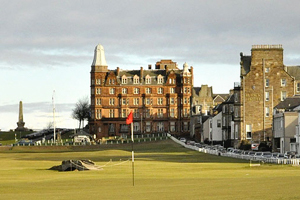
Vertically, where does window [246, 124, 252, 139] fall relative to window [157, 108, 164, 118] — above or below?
below

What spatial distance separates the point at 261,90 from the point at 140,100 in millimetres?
71184

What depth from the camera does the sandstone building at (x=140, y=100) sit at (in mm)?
191000

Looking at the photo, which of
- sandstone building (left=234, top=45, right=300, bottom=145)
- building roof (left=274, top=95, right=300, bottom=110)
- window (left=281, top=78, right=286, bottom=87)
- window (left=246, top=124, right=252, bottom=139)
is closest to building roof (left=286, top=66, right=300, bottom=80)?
sandstone building (left=234, top=45, right=300, bottom=145)

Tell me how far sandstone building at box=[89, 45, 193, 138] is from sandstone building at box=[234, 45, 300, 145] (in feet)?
213

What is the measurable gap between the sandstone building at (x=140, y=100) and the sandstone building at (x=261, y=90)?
64848 mm

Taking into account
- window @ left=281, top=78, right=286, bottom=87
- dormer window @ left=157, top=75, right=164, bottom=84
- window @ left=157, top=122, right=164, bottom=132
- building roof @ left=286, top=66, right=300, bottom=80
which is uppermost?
dormer window @ left=157, top=75, right=164, bottom=84

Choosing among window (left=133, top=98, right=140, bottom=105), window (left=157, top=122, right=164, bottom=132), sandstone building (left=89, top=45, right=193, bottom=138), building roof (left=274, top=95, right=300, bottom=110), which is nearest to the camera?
building roof (left=274, top=95, right=300, bottom=110)

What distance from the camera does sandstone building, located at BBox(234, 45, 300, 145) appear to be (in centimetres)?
12450

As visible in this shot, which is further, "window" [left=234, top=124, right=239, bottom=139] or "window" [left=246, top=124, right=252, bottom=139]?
"window" [left=234, top=124, right=239, bottom=139]

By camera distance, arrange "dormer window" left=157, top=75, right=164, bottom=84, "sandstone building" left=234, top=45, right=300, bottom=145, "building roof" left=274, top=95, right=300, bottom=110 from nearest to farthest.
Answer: "building roof" left=274, top=95, right=300, bottom=110, "sandstone building" left=234, top=45, right=300, bottom=145, "dormer window" left=157, top=75, right=164, bottom=84

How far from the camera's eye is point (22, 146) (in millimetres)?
154625

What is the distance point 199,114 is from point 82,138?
28.6 m

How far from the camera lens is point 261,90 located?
125500mm

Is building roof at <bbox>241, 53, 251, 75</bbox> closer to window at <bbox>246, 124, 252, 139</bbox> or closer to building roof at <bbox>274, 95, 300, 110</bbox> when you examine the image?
window at <bbox>246, 124, 252, 139</bbox>
